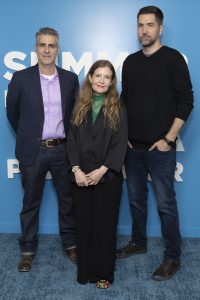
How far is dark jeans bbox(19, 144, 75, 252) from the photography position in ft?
8.43

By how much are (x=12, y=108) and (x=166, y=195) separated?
3.97ft

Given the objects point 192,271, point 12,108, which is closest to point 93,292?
point 192,271

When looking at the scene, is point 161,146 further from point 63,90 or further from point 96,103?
point 63,90

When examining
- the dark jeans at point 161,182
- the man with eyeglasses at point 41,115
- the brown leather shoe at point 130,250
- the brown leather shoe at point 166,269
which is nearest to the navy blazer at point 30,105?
the man with eyeglasses at point 41,115

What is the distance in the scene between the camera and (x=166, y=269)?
2549 millimetres

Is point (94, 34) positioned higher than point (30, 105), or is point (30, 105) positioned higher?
point (94, 34)

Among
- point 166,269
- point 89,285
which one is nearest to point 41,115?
point 89,285

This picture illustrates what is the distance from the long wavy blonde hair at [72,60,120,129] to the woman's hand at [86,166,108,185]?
0.27m

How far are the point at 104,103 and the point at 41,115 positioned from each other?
0.46m

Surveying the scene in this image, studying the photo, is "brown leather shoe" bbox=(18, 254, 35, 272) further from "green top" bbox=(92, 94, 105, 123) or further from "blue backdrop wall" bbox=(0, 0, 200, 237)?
"green top" bbox=(92, 94, 105, 123)

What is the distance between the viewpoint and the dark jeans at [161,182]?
2.48m

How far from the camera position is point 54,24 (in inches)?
112

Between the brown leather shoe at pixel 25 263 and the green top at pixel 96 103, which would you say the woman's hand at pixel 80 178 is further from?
the brown leather shoe at pixel 25 263

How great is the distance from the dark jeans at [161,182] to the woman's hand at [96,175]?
38cm
